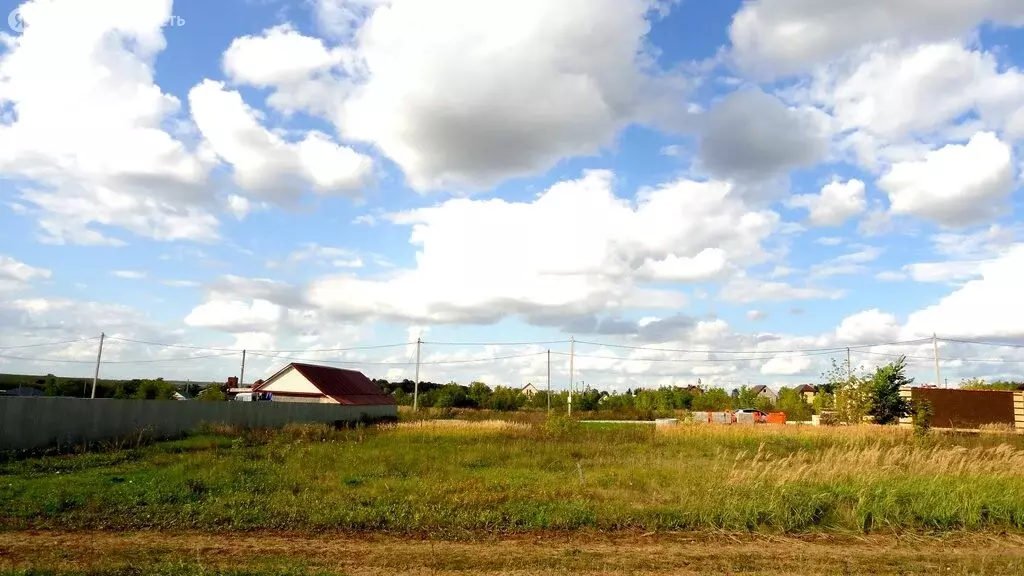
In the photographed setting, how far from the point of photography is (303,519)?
35.3 ft

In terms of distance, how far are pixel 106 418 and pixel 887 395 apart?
36.3 m

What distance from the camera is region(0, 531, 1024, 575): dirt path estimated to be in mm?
8172

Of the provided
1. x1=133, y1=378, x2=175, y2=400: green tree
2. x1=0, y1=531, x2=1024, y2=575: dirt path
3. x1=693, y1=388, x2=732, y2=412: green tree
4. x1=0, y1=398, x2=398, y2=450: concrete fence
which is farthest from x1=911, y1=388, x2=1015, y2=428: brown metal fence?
x1=133, y1=378, x2=175, y2=400: green tree

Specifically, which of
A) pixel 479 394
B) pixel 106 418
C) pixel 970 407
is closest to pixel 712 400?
pixel 479 394

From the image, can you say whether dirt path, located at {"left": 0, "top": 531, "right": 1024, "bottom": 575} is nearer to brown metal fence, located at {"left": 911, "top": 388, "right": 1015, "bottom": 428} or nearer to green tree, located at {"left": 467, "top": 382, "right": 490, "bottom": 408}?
brown metal fence, located at {"left": 911, "top": 388, "right": 1015, "bottom": 428}

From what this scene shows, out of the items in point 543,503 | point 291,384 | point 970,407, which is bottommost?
point 543,503

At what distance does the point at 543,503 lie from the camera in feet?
39.1

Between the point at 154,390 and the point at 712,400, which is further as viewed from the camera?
the point at 712,400

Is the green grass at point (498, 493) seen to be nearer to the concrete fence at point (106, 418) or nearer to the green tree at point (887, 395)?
the concrete fence at point (106, 418)

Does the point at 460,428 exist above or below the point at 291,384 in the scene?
below

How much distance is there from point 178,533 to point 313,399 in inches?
1733

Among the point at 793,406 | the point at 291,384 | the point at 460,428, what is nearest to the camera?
the point at 460,428

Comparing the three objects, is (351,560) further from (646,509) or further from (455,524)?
(646,509)

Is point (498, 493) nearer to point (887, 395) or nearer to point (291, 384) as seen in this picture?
point (887, 395)
